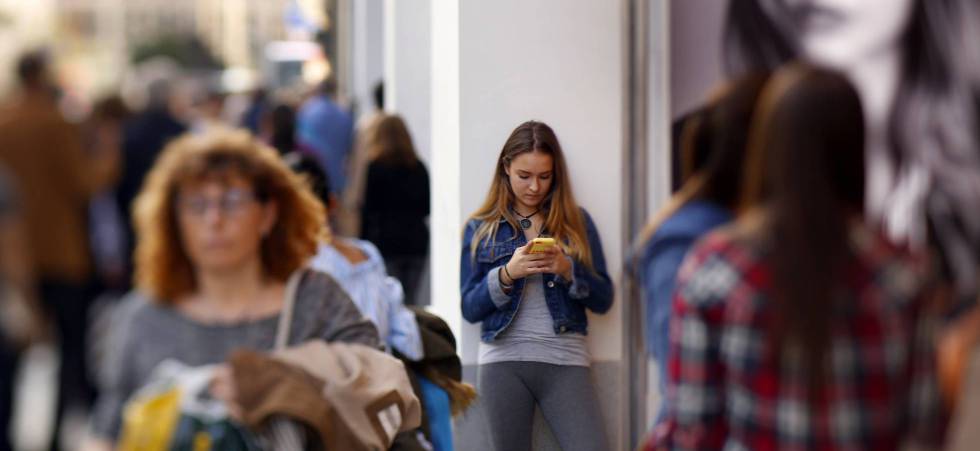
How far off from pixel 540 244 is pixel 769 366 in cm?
181

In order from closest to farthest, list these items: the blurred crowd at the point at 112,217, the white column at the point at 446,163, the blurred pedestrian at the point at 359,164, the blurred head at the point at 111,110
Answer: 1. the blurred crowd at the point at 112,217
2. the blurred head at the point at 111,110
3. the blurred pedestrian at the point at 359,164
4. the white column at the point at 446,163

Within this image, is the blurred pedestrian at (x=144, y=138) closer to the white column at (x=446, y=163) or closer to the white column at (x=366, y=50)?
the white column at (x=366, y=50)

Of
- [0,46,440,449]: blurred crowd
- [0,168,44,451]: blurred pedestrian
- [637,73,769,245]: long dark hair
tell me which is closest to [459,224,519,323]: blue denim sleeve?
[0,46,440,449]: blurred crowd

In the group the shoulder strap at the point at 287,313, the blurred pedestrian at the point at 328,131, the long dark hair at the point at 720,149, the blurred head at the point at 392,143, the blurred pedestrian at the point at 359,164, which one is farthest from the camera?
the blurred head at the point at 392,143

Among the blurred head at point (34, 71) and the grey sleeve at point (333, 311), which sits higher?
the blurred head at point (34, 71)

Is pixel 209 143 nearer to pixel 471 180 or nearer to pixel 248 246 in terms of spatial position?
pixel 248 246

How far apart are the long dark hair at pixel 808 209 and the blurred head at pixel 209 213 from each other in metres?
1.38

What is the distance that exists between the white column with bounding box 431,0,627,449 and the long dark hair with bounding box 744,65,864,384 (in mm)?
1783

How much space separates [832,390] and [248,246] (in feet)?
5.22

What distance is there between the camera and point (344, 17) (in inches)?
201

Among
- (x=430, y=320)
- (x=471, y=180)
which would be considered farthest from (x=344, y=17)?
(x=430, y=320)

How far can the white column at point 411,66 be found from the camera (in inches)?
230

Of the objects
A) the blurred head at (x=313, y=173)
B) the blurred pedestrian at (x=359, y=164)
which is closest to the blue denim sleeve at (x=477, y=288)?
the blurred pedestrian at (x=359, y=164)

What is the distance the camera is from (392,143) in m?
6.23
